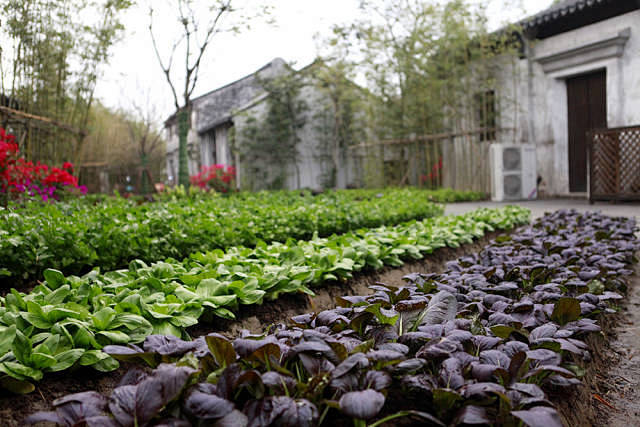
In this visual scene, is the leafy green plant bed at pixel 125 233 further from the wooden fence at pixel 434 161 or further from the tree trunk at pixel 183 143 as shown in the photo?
the wooden fence at pixel 434 161

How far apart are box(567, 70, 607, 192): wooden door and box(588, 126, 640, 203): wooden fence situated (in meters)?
1.08

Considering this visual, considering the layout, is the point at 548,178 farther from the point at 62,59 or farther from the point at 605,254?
the point at 62,59

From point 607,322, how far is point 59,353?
239 cm

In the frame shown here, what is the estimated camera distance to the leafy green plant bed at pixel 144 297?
4.69ft

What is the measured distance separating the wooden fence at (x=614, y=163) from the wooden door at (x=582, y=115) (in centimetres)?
108

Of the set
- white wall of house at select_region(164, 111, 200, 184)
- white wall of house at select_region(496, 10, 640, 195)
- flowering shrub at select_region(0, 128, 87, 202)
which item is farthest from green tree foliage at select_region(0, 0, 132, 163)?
white wall of house at select_region(164, 111, 200, 184)

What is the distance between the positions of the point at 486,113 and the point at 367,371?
10999 millimetres

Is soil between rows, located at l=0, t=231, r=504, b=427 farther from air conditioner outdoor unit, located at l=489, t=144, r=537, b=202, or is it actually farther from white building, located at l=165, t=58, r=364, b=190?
white building, located at l=165, t=58, r=364, b=190

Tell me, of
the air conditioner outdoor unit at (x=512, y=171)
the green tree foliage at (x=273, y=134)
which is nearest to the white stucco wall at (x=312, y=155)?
the green tree foliage at (x=273, y=134)

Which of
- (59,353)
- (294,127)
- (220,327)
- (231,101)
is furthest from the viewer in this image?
(231,101)

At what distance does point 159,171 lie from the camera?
2550cm

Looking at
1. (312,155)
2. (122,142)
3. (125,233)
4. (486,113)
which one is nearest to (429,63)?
(486,113)

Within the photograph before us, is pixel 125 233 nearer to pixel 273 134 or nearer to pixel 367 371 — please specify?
pixel 367 371

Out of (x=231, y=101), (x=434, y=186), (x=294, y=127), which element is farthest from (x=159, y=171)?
(x=434, y=186)
